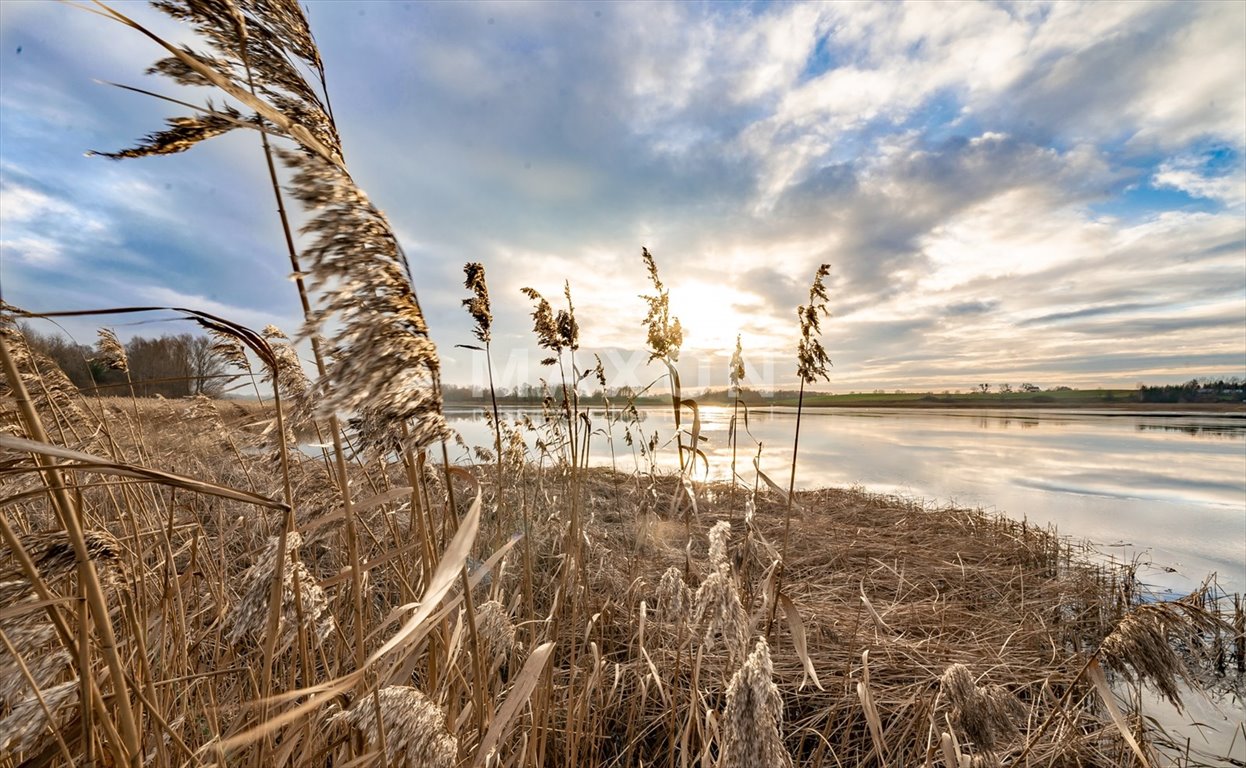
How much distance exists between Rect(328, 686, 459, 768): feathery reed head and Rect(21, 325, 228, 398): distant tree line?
85 centimetres

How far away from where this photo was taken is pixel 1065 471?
12.9m

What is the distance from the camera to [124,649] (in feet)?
5.56

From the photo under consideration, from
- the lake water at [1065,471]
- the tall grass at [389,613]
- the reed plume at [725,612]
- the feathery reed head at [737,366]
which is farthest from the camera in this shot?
the lake water at [1065,471]

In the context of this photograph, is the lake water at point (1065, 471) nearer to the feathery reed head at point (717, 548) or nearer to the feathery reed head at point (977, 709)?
the feathery reed head at point (717, 548)

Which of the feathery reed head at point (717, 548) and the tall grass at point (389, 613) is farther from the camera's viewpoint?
the feathery reed head at point (717, 548)

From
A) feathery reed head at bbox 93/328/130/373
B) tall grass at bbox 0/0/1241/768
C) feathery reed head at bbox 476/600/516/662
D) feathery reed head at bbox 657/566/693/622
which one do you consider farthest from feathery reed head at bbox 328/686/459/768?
feathery reed head at bbox 93/328/130/373

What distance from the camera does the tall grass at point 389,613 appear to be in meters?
0.86

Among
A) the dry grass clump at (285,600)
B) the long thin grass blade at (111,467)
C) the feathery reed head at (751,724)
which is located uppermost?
the long thin grass blade at (111,467)

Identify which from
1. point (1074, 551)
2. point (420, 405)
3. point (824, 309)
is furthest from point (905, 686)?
point (1074, 551)

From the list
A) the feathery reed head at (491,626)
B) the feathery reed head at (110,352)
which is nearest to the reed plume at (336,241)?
the feathery reed head at (491,626)

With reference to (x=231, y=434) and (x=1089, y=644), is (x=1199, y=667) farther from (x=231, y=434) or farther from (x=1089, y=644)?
(x=231, y=434)

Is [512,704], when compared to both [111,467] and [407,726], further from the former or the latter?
[111,467]

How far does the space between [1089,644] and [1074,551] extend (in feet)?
9.69

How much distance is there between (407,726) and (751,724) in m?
0.70
